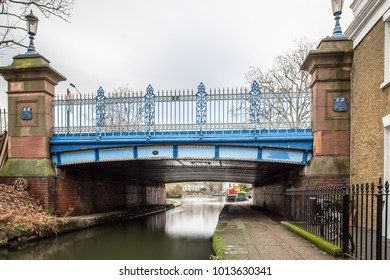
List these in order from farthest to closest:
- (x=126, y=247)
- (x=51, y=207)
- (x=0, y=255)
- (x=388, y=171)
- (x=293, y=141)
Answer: (x=51, y=207) → (x=293, y=141) → (x=126, y=247) → (x=0, y=255) → (x=388, y=171)

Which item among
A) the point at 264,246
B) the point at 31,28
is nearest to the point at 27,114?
the point at 31,28

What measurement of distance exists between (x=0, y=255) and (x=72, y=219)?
367cm

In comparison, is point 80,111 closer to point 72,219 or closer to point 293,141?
point 72,219

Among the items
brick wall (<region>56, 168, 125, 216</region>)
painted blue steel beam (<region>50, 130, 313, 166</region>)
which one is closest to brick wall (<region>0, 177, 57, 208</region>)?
brick wall (<region>56, 168, 125, 216</region>)

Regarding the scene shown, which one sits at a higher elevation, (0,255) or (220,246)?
(220,246)

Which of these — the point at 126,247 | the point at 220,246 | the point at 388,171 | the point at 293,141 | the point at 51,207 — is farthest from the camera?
the point at 51,207

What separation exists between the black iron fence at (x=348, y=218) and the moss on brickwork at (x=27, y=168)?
850cm

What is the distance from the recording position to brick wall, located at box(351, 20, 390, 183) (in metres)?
8.44

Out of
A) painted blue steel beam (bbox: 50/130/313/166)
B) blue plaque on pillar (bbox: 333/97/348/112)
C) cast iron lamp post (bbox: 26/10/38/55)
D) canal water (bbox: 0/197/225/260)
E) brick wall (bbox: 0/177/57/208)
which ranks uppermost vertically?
cast iron lamp post (bbox: 26/10/38/55)

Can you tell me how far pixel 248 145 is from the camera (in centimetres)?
1180

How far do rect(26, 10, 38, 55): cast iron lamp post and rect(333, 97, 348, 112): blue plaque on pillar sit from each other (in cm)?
1067

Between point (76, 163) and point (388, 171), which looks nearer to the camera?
point (388, 171)

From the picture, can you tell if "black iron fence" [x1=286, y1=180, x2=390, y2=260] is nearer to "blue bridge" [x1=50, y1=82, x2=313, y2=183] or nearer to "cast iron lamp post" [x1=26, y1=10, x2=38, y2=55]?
"blue bridge" [x1=50, y1=82, x2=313, y2=183]

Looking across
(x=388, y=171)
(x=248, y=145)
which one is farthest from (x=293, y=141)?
(x=388, y=171)
